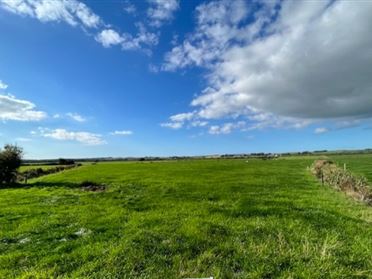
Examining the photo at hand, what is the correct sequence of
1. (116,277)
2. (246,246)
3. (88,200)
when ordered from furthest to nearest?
1. (88,200)
2. (246,246)
3. (116,277)

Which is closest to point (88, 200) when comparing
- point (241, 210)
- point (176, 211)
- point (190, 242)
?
point (176, 211)

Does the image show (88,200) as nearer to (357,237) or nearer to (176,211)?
(176,211)

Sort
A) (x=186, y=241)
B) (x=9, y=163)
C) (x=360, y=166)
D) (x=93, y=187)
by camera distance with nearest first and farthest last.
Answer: (x=186, y=241)
(x=93, y=187)
(x=9, y=163)
(x=360, y=166)

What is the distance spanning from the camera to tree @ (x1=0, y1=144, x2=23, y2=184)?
38.8 meters

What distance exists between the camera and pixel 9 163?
3922 cm

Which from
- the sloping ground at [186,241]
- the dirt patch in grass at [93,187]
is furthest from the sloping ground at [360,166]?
the dirt patch in grass at [93,187]

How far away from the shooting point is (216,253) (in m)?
9.98

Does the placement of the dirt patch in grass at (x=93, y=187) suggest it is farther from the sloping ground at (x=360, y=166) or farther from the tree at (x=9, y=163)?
the sloping ground at (x=360, y=166)

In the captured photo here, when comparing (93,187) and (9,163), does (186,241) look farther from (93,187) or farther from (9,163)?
(9,163)

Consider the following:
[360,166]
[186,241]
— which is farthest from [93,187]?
[360,166]

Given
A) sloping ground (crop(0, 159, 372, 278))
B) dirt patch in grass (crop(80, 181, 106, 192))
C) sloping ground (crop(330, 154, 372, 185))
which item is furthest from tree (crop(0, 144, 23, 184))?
sloping ground (crop(330, 154, 372, 185))

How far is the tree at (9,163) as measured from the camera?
38812mm

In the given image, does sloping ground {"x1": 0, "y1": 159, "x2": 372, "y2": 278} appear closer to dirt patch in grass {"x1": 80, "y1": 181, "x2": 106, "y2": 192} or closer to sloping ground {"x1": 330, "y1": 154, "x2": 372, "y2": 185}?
dirt patch in grass {"x1": 80, "y1": 181, "x2": 106, "y2": 192}

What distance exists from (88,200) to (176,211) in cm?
806
